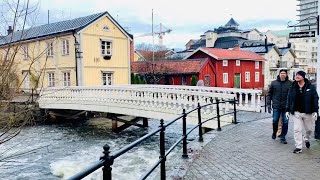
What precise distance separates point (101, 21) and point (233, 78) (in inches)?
700

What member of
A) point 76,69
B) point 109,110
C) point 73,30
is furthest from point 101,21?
point 109,110

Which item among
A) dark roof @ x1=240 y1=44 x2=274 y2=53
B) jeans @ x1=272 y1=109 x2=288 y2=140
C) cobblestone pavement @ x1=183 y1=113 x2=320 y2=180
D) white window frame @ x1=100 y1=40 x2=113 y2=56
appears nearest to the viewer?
cobblestone pavement @ x1=183 y1=113 x2=320 y2=180

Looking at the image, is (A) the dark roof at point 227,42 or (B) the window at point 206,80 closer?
(B) the window at point 206,80

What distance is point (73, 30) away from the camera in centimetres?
2406

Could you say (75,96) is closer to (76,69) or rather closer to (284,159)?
(76,69)

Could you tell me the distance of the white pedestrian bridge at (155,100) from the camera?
12.6 metres

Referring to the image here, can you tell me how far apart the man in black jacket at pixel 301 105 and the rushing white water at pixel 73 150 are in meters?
3.19

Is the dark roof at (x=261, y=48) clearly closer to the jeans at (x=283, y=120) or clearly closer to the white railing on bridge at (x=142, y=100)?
the white railing on bridge at (x=142, y=100)

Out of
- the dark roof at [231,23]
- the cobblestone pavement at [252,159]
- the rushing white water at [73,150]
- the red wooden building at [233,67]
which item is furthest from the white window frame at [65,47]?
the dark roof at [231,23]

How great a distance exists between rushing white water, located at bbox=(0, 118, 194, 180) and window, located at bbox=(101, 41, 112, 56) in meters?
5.78

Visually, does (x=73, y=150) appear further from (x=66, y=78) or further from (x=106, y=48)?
(x=106, y=48)

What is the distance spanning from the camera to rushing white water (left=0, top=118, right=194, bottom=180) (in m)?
10.6

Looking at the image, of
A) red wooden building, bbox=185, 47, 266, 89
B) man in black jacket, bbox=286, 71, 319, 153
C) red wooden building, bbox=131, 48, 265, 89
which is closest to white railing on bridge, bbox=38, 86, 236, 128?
man in black jacket, bbox=286, 71, 319, 153

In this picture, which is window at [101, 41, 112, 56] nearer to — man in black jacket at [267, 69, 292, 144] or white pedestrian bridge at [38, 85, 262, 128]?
white pedestrian bridge at [38, 85, 262, 128]
